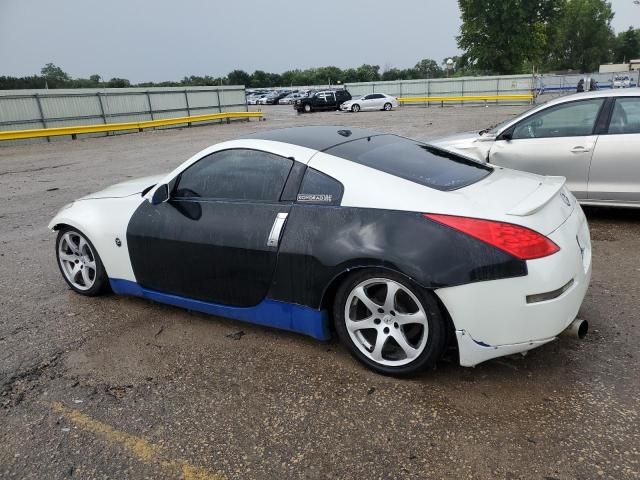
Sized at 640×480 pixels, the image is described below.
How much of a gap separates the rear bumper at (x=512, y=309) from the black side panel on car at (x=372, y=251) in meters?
0.07

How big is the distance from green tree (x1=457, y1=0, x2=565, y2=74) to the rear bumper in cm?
6304

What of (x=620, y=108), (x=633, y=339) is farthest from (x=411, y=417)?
(x=620, y=108)

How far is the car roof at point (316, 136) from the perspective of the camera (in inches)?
140

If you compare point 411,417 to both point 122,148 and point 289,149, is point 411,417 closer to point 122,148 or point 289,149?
point 289,149

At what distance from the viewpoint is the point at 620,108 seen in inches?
228

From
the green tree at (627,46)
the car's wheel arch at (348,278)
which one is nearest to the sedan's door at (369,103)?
the car's wheel arch at (348,278)

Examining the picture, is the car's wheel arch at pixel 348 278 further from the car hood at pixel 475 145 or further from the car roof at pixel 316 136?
the car hood at pixel 475 145

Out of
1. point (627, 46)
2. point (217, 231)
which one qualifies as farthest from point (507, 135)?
point (627, 46)

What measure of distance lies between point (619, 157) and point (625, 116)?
49 centimetres

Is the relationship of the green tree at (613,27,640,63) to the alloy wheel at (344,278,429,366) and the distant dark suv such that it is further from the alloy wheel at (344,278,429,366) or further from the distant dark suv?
the alloy wheel at (344,278,429,366)

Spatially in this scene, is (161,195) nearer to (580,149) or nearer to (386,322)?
(386,322)

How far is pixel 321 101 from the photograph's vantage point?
39406 mm

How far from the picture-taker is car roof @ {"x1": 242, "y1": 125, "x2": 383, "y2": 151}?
3.55m

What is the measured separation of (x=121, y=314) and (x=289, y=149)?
2019mm
